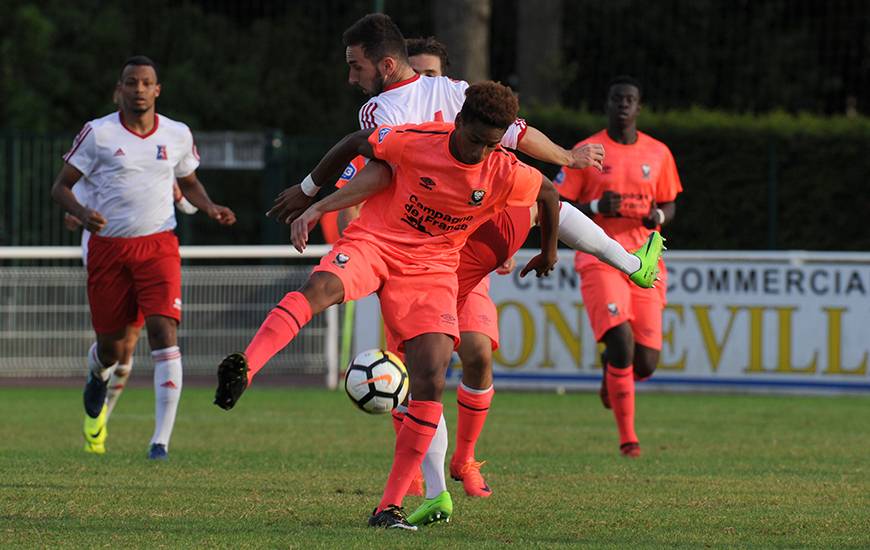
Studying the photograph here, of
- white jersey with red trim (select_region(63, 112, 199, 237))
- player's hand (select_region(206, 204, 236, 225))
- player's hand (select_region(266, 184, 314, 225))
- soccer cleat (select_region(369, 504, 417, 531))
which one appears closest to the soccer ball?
soccer cleat (select_region(369, 504, 417, 531))

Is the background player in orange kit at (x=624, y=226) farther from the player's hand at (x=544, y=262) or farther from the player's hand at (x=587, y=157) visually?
the player's hand at (x=544, y=262)

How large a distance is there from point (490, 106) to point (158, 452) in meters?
4.13

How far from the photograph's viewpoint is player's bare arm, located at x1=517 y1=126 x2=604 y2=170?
8133mm

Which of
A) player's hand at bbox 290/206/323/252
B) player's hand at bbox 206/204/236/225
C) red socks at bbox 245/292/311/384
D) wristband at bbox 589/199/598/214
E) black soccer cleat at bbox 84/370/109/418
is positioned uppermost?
wristband at bbox 589/199/598/214

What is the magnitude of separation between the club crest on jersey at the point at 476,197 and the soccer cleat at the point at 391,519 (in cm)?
135

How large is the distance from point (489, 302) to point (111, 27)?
21613 millimetres

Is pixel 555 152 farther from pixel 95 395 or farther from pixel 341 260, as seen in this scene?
pixel 95 395

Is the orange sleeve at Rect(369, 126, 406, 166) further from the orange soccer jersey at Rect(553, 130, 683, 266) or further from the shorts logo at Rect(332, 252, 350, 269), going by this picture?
the orange soccer jersey at Rect(553, 130, 683, 266)

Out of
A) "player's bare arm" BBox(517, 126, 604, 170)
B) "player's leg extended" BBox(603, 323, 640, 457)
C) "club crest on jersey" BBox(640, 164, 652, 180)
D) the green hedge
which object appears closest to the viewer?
"player's bare arm" BBox(517, 126, 604, 170)

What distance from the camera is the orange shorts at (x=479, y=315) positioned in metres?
8.36

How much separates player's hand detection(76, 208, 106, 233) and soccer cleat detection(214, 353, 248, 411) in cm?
353

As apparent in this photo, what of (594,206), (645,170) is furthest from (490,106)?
(645,170)

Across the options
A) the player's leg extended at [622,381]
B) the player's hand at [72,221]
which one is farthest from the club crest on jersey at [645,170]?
the player's hand at [72,221]

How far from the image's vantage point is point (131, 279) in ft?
34.9
